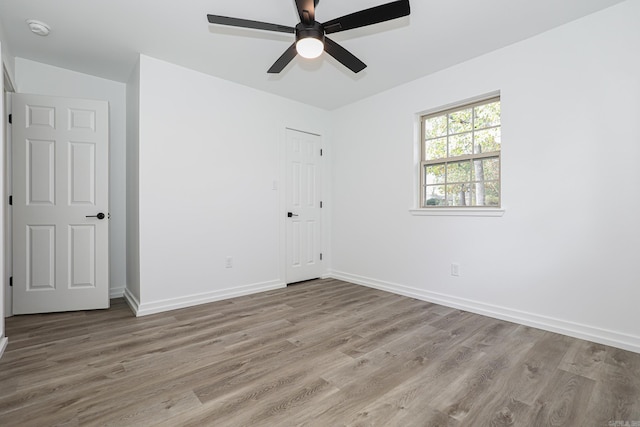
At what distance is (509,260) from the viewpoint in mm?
2812

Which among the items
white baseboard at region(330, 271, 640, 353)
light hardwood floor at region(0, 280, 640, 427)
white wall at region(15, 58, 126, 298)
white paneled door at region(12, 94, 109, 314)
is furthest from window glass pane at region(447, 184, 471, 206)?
white wall at region(15, 58, 126, 298)

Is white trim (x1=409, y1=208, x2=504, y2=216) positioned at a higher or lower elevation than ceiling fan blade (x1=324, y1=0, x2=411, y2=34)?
lower

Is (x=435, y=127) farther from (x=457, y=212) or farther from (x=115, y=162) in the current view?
(x=115, y=162)

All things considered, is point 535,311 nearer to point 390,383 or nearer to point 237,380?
point 390,383

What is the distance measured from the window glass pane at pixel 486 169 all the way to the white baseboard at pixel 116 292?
4.34 metres

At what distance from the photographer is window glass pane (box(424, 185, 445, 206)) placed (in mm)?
3482

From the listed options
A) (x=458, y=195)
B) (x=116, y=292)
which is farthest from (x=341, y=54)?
(x=116, y=292)

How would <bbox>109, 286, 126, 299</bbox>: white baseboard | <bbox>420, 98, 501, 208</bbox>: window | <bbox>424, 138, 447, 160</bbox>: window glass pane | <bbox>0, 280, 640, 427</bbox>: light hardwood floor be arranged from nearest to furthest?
1. <bbox>0, 280, 640, 427</bbox>: light hardwood floor
2. <bbox>420, 98, 501, 208</bbox>: window
3. <bbox>424, 138, 447, 160</bbox>: window glass pane
4. <bbox>109, 286, 126, 299</bbox>: white baseboard

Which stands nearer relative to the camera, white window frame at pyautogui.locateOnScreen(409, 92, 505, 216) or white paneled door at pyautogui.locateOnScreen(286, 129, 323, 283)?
white window frame at pyautogui.locateOnScreen(409, 92, 505, 216)

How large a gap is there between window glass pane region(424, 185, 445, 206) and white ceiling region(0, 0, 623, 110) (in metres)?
1.33

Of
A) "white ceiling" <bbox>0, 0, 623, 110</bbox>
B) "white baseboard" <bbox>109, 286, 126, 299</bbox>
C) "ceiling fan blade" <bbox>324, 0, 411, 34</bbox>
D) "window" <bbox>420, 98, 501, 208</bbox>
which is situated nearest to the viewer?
"ceiling fan blade" <bbox>324, 0, 411, 34</bbox>

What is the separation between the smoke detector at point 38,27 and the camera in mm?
2469

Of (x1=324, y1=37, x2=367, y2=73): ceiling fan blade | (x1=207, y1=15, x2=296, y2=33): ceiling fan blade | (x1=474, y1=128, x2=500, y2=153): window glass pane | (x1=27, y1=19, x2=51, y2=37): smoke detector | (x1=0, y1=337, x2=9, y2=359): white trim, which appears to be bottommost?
(x1=0, y1=337, x2=9, y2=359): white trim

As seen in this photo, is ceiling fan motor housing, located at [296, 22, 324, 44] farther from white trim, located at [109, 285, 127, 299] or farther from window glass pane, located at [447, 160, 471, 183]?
white trim, located at [109, 285, 127, 299]
